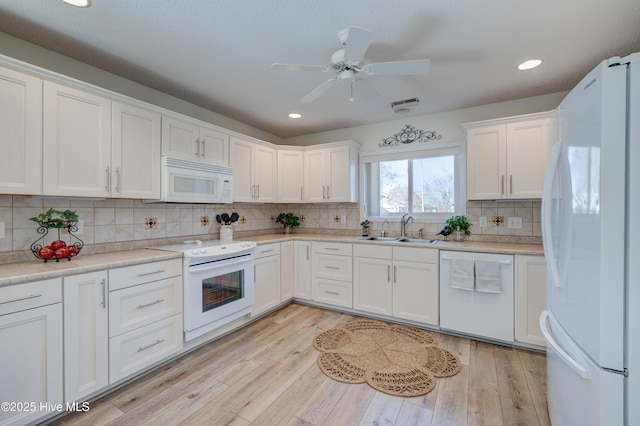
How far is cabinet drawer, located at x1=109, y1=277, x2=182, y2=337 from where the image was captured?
1.89 metres

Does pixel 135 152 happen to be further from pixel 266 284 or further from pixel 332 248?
pixel 332 248

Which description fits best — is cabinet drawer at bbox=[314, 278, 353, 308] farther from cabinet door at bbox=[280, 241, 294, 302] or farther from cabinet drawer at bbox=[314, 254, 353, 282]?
cabinet door at bbox=[280, 241, 294, 302]

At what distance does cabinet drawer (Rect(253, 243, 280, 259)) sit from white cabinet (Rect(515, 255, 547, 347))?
2.46 m

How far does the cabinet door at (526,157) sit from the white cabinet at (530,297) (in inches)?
27.1

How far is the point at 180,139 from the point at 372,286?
8.24 feet

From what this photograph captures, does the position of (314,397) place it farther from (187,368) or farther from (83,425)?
(83,425)

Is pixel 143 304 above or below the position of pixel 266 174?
below

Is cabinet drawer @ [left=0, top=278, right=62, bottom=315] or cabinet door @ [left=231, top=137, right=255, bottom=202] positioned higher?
cabinet door @ [left=231, top=137, right=255, bottom=202]

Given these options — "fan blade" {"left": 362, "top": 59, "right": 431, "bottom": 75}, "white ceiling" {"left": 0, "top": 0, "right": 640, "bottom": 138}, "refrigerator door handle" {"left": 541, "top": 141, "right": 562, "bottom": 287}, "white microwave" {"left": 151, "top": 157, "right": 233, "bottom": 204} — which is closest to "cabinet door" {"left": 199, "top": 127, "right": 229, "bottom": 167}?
"white microwave" {"left": 151, "top": 157, "right": 233, "bottom": 204}

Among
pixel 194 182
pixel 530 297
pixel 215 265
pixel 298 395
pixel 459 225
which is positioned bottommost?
pixel 298 395

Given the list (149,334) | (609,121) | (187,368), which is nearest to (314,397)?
(187,368)

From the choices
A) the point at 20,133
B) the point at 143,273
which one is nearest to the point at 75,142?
the point at 20,133

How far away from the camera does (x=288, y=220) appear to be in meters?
4.23

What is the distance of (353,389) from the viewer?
1943 mm
